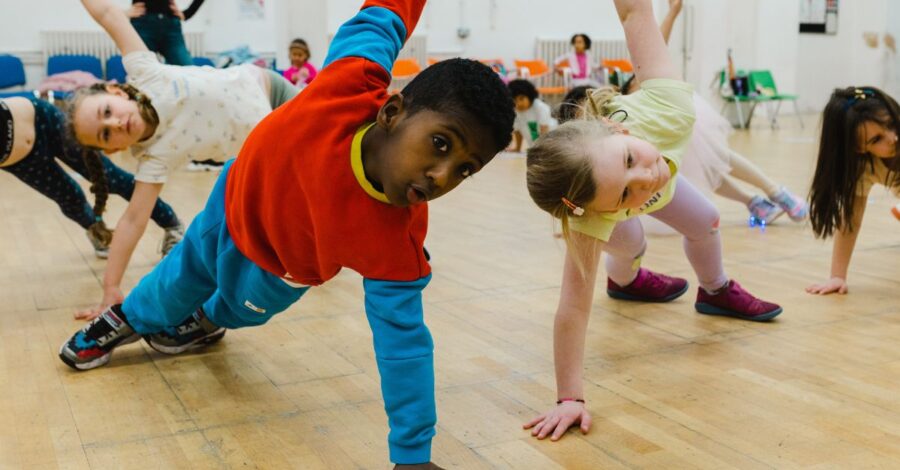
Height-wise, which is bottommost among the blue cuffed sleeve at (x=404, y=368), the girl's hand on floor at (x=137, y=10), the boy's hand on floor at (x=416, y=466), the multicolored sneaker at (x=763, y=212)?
the multicolored sneaker at (x=763, y=212)

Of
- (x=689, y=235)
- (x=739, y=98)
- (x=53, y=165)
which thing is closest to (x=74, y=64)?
(x=53, y=165)

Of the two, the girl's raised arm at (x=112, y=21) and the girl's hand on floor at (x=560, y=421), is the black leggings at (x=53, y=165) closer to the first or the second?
the girl's raised arm at (x=112, y=21)

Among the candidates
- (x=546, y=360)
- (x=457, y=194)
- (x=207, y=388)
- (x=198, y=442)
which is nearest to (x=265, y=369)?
(x=207, y=388)

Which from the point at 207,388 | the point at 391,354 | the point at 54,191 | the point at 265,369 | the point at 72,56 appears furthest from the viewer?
the point at 72,56

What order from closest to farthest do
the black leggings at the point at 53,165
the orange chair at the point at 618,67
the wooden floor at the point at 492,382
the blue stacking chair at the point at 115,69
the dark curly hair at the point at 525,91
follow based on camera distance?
the wooden floor at the point at 492,382 → the black leggings at the point at 53,165 → the dark curly hair at the point at 525,91 → the blue stacking chair at the point at 115,69 → the orange chair at the point at 618,67

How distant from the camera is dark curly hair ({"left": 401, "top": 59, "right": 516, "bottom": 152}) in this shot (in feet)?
4.65

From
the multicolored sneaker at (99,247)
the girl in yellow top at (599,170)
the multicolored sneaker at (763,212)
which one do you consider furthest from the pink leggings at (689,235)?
the multicolored sneaker at (99,247)

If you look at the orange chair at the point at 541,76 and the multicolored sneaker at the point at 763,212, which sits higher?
the orange chair at the point at 541,76

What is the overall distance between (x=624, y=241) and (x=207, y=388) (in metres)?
1.15

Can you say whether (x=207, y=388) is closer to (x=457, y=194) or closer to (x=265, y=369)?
(x=265, y=369)

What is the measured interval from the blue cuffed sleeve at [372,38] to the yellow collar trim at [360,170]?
23 centimetres

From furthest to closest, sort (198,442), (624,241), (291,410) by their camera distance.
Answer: (624,241) < (291,410) < (198,442)

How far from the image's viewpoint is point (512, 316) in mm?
2672

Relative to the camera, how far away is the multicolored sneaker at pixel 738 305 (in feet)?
8.45
